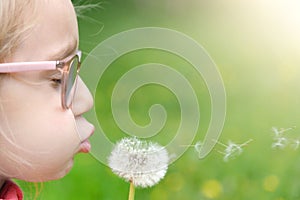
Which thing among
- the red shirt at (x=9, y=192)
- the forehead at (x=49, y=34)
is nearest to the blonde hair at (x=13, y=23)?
the forehead at (x=49, y=34)

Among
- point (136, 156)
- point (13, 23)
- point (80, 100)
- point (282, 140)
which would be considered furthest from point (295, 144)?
point (13, 23)

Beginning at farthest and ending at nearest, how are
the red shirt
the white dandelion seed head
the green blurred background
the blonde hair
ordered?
1. the green blurred background
2. the white dandelion seed head
3. the red shirt
4. the blonde hair

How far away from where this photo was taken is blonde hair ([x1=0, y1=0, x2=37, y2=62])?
0.63 metres

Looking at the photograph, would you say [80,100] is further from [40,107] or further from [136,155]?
[136,155]

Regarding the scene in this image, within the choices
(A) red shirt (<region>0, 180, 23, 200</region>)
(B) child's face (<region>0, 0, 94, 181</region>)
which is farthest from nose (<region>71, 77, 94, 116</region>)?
(A) red shirt (<region>0, 180, 23, 200</region>)

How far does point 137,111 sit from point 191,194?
1.20 ft

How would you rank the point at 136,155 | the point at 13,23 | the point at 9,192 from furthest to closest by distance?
the point at 136,155 < the point at 9,192 < the point at 13,23

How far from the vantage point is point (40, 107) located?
2.18 feet

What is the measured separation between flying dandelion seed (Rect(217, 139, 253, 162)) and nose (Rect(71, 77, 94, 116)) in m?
0.51

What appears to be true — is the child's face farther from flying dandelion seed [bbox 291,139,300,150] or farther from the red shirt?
flying dandelion seed [bbox 291,139,300,150]

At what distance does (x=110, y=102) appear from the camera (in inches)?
38.4

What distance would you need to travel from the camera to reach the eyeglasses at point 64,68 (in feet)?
2.10

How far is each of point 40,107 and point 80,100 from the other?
6cm

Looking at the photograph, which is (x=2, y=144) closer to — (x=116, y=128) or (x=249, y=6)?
(x=116, y=128)
